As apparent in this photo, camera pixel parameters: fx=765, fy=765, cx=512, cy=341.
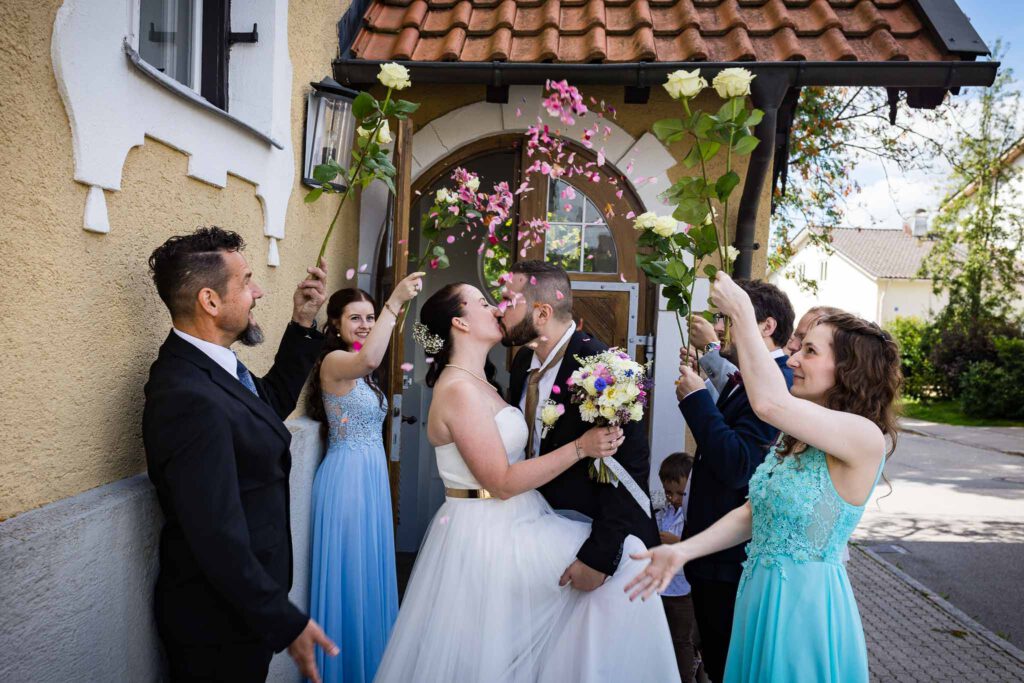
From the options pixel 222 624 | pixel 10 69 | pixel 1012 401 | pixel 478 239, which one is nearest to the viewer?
pixel 10 69

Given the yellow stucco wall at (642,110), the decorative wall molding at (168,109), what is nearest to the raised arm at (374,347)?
the decorative wall molding at (168,109)

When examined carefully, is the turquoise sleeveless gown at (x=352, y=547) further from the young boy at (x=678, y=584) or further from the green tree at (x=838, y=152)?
the green tree at (x=838, y=152)

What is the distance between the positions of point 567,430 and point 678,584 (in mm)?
1694

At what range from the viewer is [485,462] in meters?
2.89

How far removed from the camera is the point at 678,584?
4.26 m

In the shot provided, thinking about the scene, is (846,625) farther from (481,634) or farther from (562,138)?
(562,138)

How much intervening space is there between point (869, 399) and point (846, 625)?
74 cm

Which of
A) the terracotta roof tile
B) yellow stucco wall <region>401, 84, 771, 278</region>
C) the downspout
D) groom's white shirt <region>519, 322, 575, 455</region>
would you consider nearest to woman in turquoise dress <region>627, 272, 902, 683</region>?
groom's white shirt <region>519, 322, 575, 455</region>

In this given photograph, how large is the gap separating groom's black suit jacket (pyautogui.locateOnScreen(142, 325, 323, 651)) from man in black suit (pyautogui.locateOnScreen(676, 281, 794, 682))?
68.5 inches

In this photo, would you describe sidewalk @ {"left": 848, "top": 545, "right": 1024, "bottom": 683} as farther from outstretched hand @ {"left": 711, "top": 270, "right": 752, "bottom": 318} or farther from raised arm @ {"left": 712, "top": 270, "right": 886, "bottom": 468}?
outstretched hand @ {"left": 711, "top": 270, "right": 752, "bottom": 318}

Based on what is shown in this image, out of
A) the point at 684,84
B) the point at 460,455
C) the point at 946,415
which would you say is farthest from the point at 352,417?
the point at 946,415

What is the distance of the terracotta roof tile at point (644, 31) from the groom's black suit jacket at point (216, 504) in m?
3.50

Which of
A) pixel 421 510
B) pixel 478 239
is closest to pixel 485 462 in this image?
pixel 421 510

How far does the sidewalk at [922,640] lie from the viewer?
491 centimetres
